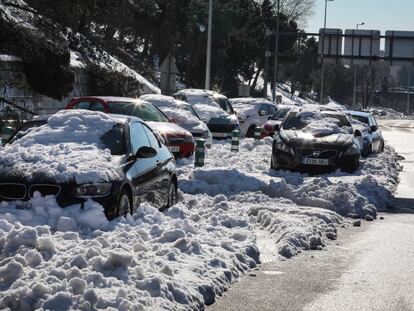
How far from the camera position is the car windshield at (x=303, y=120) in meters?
19.4

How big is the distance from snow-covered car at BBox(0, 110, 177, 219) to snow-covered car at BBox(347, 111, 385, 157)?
15.3 metres

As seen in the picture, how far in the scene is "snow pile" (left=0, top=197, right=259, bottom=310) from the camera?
6023 millimetres

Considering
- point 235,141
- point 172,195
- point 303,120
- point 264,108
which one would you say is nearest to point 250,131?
point 264,108

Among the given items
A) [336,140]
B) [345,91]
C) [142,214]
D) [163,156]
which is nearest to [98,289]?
[142,214]

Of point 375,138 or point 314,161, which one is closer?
point 314,161

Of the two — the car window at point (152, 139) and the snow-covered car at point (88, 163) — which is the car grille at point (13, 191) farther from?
the car window at point (152, 139)

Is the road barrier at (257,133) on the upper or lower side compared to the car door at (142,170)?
lower

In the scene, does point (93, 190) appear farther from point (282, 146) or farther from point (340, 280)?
point (282, 146)

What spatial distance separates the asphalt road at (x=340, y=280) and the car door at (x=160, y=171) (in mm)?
2346

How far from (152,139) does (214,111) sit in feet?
58.5

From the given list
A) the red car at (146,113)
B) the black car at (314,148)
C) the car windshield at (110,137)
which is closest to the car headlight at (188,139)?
the red car at (146,113)

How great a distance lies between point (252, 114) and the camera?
3350 cm

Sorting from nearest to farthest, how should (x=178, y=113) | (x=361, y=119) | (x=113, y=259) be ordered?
1. (x=113, y=259)
2. (x=178, y=113)
3. (x=361, y=119)

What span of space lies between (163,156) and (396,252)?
11.6ft
